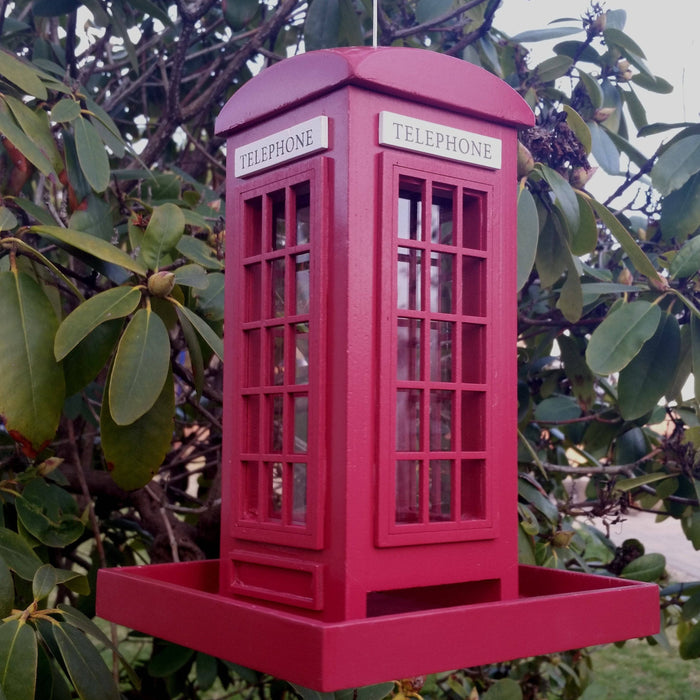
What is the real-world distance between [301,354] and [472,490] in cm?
28

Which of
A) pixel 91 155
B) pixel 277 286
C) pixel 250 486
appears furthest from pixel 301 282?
pixel 91 155

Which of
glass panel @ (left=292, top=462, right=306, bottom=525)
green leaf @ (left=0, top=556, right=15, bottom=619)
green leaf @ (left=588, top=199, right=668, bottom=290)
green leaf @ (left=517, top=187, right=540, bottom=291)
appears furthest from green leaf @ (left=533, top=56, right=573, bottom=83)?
green leaf @ (left=0, top=556, right=15, bottom=619)

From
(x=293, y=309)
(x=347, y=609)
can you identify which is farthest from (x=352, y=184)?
(x=347, y=609)

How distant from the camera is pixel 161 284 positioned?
150cm

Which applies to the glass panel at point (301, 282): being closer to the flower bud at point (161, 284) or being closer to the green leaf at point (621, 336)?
the flower bud at point (161, 284)

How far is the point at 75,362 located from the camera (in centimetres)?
157

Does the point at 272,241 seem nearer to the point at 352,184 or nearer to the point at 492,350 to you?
the point at 352,184

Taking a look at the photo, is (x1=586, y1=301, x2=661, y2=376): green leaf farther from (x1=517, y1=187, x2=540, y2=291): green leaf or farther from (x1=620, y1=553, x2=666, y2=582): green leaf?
(x1=620, y1=553, x2=666, y2=582): green leaf

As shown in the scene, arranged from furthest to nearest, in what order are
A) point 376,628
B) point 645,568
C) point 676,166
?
point 645,568 < point 676,166 < point 376,628

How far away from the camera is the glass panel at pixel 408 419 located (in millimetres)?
1188

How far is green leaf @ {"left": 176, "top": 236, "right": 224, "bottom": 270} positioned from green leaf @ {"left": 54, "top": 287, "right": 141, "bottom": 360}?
380 millimetres

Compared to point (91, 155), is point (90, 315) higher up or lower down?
lower down

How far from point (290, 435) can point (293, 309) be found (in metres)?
0.16

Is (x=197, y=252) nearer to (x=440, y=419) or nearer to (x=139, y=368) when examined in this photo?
(x=139, y=368)
